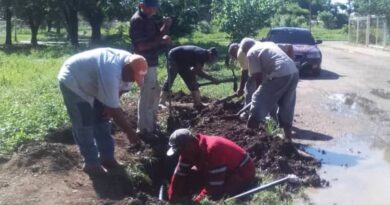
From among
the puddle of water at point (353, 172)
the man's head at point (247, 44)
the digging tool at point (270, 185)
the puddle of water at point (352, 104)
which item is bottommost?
the puddle of water at point (353, 172)

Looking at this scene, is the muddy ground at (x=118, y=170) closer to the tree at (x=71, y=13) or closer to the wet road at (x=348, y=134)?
the wet road at (x=348, y=134)

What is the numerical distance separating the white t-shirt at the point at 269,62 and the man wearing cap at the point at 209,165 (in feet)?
7.39

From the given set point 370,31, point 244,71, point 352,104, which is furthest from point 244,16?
point 370,31

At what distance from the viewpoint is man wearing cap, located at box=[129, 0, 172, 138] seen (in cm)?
809

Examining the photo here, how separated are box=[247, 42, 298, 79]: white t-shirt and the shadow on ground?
5.37ft

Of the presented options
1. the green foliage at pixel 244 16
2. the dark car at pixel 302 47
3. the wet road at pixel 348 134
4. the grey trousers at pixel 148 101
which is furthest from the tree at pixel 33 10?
the grey trousers at pixel 148 101

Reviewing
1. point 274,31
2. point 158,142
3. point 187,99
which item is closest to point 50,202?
point 158,142

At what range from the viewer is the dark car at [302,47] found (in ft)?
62.4

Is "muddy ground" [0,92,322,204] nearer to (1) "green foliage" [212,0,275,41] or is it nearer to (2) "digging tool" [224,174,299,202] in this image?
(2) "digging tool" [224,174,299,202]

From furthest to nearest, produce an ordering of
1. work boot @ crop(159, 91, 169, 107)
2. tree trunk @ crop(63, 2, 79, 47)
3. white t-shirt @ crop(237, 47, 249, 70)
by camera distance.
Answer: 1. tree trunk @ crop(63, 2, 79, 47)
2. work boot @ crop(159, 91, 169, 107)
3. white t-shirt @ crop(237, 47, 249, 70)

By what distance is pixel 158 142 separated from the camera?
8211 millimetres

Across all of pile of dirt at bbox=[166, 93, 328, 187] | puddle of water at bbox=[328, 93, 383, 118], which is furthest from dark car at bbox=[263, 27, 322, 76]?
pile of dirt at bbox=[166, 93, 328, 187]

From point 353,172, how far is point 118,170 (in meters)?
3.21

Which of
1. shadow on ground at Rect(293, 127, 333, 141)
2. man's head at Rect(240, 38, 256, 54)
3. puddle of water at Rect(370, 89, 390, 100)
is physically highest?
man's head at Rect(240, 38, 256, 54)
